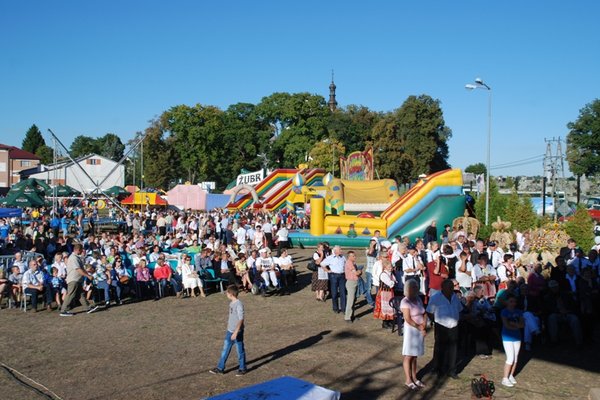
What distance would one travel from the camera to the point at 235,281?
48.2 ft

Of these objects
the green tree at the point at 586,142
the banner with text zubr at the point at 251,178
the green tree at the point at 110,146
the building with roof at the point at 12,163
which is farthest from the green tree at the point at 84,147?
the green tree at the point at 586,142

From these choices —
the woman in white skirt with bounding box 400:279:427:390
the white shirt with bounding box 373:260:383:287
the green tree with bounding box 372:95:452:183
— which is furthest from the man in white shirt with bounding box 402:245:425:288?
the green tree with bounding box 372:95:452:183

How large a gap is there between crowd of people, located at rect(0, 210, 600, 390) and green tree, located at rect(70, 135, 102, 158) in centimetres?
9281

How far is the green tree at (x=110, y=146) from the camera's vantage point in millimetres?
104188

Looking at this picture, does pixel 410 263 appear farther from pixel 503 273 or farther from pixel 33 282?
pixel 33 282

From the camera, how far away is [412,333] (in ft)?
24.3

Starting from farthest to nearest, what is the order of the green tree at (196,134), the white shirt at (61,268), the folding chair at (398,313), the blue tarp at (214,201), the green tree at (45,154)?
the green tree at (45,154), the green tree at (196,134), the blue tarp at (214,201), the white shirt at (61,268), the folding chair at (398,313)

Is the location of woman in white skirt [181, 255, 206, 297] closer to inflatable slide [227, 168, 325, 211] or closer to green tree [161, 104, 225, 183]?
inflatable slide [227, 168, 325, 211]

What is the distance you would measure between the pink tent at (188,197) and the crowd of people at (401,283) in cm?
2787

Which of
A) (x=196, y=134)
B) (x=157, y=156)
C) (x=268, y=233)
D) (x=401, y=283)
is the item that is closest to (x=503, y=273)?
(x=401, y=283)

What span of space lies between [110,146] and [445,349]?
10589 cm

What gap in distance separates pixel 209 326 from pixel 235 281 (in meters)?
3.58

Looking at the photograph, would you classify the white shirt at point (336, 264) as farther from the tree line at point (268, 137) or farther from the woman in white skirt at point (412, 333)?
the tree line at point (268, 137)

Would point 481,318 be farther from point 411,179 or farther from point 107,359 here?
point 411,179
